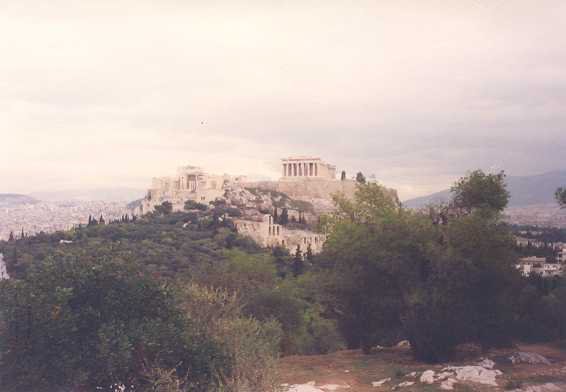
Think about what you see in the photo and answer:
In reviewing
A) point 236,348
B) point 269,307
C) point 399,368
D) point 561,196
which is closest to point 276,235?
point 269,307

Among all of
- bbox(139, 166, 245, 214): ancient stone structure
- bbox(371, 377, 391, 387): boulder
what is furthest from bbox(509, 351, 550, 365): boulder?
bbox(139, 166, 245, 214): ancient stone structure

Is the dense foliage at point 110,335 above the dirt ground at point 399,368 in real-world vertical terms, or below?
above

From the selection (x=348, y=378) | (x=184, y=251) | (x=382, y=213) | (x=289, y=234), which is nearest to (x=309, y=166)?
(x=289, y=234)

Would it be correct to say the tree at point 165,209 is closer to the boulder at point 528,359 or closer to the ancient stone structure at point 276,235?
the ancient stone structure at point 276,235

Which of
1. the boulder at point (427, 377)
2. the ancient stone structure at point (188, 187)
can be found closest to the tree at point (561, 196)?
the boulder at point (427, 377)

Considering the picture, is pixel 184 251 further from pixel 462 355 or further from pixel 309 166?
pixel 309 166
